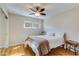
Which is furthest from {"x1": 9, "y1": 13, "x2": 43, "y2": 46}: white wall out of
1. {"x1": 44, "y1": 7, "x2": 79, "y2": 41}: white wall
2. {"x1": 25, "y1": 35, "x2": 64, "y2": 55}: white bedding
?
{"x1": 44, "y1": 7, "x2": 79, "y2": 41}: white wall

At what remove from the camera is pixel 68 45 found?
125 centimetres

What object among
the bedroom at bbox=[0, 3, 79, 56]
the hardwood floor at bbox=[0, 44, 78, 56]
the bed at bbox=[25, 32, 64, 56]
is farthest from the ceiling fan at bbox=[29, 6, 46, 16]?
the hardwood floor at bbox=[0, 44, 78, 56]

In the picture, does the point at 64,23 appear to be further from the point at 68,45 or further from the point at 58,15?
the point at 68,45

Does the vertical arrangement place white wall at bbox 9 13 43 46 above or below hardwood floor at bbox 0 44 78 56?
above

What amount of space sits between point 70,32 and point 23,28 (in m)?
0.68

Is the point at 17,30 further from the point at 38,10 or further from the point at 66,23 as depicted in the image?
the point at 66,23

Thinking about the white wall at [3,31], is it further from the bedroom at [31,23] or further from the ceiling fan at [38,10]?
the ceiling fan at [38,10]

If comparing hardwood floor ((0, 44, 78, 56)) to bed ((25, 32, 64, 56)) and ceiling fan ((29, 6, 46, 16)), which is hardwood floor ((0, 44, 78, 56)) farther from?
ceiling fan ((29, 6, 46, 16))

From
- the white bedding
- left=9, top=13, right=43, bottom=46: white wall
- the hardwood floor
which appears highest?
left=9, top=13, right=43, bottom=46: white wall

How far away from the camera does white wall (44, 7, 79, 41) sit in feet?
3.97

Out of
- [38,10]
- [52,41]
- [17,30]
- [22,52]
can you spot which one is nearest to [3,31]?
[17,30]

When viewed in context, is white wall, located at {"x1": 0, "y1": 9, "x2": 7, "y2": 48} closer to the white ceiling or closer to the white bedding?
the white ceiling

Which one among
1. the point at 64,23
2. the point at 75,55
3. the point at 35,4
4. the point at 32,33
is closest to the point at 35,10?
the point at 35,4

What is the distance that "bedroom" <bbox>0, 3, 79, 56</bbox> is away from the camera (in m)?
1.18
